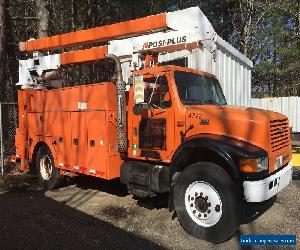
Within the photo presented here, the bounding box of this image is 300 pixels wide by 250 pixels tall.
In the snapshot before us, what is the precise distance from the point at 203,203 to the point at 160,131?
1.50 metres

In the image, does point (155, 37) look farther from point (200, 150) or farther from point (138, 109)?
point (200, 150)

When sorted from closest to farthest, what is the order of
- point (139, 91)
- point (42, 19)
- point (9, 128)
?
point (139, 91), point (42, 19), point (9, 128)

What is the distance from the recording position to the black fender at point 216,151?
5.17 m

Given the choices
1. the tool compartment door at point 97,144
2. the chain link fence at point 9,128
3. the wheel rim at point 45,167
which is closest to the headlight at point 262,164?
the tool compartment door at point 97,144

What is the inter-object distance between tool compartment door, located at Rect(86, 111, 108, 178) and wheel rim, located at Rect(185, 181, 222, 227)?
196 centimetres

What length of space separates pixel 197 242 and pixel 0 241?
115 inches

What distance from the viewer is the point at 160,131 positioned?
6410mm

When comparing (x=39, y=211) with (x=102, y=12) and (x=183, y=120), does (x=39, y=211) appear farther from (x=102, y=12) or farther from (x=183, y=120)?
(x=102, y=12)

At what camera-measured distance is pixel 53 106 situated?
8.27 meters

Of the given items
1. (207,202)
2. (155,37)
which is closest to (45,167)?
(155,37)

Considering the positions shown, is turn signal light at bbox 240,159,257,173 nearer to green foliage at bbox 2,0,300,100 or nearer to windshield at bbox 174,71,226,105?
windshield at bbox 174,71,226,105

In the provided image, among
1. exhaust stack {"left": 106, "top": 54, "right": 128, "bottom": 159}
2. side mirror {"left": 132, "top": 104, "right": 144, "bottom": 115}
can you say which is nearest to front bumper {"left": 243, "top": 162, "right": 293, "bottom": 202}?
side mirror {"left": 132, "top": 104, "right": 144, "bottom": 115}

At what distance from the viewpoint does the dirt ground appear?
538cm

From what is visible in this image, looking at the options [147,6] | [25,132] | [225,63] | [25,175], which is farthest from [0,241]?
[147,6]
